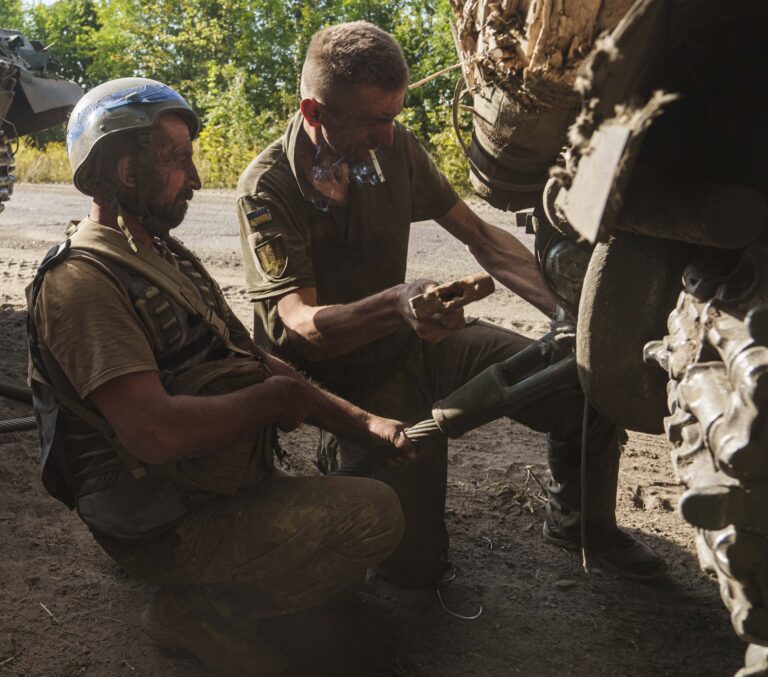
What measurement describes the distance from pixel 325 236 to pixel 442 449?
79 centimetres

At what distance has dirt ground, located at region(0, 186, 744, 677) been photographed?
2.72m

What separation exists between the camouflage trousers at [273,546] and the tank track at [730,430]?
40.7 inches

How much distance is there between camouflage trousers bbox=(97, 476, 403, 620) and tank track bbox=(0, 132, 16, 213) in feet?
12.5

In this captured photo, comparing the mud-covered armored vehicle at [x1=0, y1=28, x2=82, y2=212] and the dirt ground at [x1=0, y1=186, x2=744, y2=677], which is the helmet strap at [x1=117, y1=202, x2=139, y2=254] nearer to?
the dirt ground at [x1=0, y1=186, x2=744, y2=677]

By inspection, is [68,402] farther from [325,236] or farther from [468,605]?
[468,605]

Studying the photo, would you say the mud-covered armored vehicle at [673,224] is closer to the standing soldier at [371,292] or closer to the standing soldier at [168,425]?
the standing soldier at [371,292]

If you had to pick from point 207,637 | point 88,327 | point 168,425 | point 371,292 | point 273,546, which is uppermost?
point 88,327

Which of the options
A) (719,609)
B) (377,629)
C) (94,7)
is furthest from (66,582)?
(94,7)

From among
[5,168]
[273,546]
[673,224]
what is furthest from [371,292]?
[5,168]

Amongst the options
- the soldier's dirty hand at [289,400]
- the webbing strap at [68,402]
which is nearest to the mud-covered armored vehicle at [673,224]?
the soldier's dirty hand at [289,400]

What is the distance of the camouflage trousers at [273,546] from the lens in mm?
2553

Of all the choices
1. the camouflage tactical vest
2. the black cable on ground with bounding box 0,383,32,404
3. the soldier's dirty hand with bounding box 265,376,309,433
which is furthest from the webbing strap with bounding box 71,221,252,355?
the black cable on ground with bounding box 0,383,32,404

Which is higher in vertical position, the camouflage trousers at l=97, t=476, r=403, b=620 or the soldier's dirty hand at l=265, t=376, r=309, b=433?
the soldier's dirty hand at l=265, t=376, r=309, b=433

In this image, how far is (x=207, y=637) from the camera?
2.63 meters
